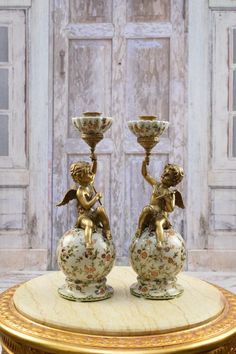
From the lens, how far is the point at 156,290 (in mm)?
1449

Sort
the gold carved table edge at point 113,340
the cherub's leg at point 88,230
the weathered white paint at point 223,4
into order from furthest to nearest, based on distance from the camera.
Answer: the weathered white paint at point 223,4 < the cherub's leg at point 88,230 < the gold carved table edge at point 113,340

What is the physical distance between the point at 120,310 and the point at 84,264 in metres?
0.17

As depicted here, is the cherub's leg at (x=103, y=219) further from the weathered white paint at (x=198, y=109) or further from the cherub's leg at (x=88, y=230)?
the weathered white paint at (x=198, y=109)

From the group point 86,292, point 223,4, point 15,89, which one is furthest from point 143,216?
point 223,4

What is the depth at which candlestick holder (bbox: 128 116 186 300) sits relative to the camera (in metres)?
1.44

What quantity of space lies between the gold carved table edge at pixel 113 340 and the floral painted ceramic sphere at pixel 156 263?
0.20m

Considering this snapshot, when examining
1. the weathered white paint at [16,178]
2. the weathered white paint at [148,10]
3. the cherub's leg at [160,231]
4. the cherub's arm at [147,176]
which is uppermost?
the weathered white paint at [148,10]

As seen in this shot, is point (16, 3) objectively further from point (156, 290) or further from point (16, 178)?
point (156, 290)

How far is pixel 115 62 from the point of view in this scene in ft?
11.3

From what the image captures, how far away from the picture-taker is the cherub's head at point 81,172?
4.73 feet

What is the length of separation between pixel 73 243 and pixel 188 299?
0.37 metres

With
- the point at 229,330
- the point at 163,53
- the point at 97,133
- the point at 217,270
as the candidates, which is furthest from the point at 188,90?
the point at 229,330

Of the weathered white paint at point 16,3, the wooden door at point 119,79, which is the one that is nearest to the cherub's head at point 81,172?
the wooden door at point 119,79

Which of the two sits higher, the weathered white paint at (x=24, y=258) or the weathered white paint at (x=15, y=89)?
the weathered white paint at (x=15, y=89)
